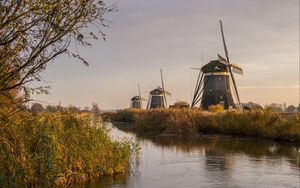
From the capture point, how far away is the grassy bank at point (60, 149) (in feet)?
27.6

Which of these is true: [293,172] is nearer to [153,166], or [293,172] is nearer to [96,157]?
[153,166]

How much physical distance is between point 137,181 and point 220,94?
97.7 ft

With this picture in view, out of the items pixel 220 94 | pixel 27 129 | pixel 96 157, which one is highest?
pixel 220 94

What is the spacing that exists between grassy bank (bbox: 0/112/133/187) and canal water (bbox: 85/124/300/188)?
514 mm

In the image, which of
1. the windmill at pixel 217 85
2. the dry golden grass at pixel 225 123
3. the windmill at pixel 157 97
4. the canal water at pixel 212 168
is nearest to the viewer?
the canal water at pixel 212 168

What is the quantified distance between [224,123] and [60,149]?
1913 cm

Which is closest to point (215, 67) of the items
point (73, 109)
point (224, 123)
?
point (224, 123)

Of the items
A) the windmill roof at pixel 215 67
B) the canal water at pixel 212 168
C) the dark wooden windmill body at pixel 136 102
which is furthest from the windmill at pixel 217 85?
the dark wooden windmill body at pixel 136 102

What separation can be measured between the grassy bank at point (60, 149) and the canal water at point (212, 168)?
1.69 feet

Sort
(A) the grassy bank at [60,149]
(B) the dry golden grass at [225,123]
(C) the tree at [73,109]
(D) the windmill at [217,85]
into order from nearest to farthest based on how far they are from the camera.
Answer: (A) the grassy bank at [60,149] < (C) the tree at [73,109] < (B) the dry golden grass at [225,123] < (D) the windmill at [217,85]

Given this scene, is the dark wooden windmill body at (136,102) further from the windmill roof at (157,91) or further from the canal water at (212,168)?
the canal water at (212,168)

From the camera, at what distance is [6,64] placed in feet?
14.2

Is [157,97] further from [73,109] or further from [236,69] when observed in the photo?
[73,109]

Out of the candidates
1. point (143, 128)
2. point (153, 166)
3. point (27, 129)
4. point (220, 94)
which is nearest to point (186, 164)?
point (153, 166)
